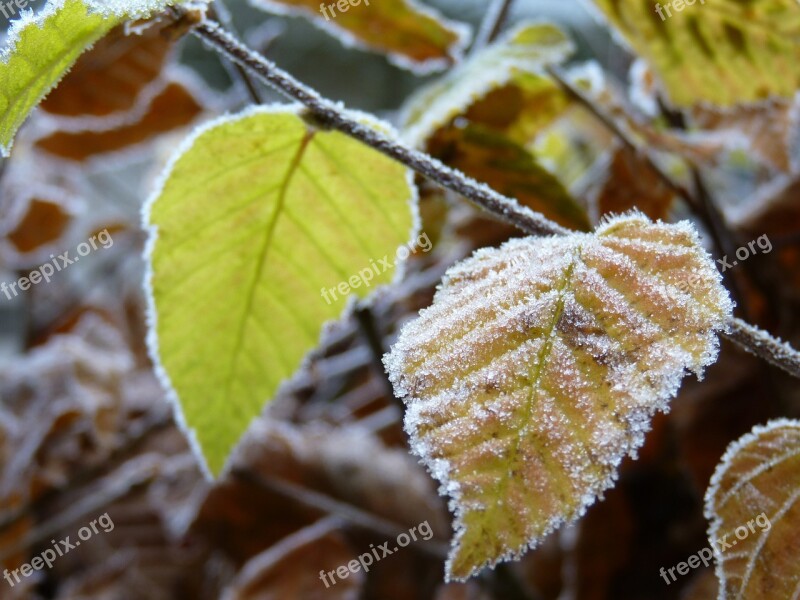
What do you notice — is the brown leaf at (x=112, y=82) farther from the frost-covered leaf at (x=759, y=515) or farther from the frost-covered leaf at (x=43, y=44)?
the frost-covered leaf at (x=759, y=515)

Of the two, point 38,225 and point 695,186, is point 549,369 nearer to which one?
point 695,186

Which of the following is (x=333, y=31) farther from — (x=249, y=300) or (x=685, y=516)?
(x=685, y=516)

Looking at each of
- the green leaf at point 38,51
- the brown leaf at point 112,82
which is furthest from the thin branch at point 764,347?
the brown leaf at point 112,82

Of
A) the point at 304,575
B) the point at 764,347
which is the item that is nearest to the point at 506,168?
the point at 764,347

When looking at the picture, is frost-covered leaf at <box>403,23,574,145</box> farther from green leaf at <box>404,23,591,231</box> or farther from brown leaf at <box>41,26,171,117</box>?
brown leaf at <box>41,26,171,117</box>

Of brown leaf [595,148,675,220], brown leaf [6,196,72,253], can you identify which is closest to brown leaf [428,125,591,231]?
brown leaf [595,148,675,220]

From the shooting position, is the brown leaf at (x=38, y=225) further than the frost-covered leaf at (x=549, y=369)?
Yes
